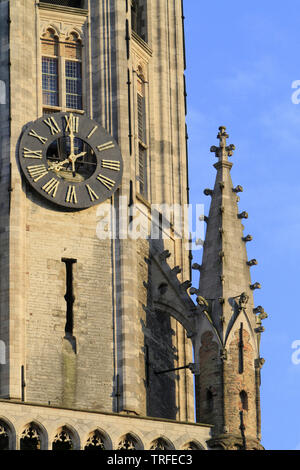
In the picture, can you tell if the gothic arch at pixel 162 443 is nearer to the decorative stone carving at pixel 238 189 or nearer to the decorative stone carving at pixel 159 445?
the decorative stone carving at pixel 159 445

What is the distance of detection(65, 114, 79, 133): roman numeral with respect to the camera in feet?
259

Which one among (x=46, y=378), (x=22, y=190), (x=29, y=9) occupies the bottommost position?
(x=46, y=378)

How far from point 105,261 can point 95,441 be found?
668 centimetres

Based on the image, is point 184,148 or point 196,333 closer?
point 196,333

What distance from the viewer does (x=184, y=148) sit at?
83.0 meters

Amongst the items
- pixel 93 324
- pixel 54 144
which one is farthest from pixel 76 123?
pixel 93 324

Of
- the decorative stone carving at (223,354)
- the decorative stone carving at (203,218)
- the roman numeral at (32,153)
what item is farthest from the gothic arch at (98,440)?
the roman numeral at (32,153)

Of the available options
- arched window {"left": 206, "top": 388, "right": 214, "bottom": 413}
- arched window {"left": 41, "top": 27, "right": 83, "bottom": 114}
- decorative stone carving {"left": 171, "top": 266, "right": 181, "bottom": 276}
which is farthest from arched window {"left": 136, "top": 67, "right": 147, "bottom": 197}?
arched window {"left": 206, "top": 388, "right": 214, "bottom": 413}

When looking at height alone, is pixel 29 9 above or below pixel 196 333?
above

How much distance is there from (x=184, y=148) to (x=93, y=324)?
8363 millimetres

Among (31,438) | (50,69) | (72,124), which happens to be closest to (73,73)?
(50,69)

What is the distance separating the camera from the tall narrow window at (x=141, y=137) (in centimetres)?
8125

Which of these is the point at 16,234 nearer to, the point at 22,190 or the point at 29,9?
the point at 22,190

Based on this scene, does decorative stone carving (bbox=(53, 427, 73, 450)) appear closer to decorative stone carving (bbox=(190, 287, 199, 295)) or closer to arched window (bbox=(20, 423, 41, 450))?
arched window (bbox=(20, 423, 41, 450))
